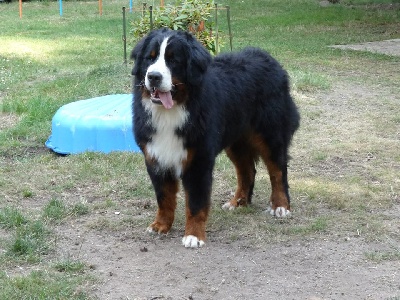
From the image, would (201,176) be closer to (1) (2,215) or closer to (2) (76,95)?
(1) (2,215)

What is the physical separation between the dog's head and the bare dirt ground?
112cm

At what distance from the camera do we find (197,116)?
523 cm

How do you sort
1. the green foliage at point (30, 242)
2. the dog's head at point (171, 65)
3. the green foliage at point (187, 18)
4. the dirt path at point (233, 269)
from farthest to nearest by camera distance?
1. the green foliage at point (187, 18)
2. the green foliage at point (30, 242)
3. the dog's head at point (171, 65)
4. the dirt path at point (233, 269)

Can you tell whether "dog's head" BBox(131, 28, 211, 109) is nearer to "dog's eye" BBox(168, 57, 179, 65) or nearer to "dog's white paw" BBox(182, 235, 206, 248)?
"dog's eye" BBox(168, 57, 179, 65)

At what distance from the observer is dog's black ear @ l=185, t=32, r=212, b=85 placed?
5.10 meters

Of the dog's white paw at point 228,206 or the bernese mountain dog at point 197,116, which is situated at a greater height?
the bernese mountain dog at point 197,116

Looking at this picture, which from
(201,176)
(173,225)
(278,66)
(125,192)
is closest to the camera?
(201,176)

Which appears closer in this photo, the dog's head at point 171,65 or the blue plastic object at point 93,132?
the dog's head at point 171,65

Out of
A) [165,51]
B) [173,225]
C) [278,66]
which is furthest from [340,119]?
[165,51]

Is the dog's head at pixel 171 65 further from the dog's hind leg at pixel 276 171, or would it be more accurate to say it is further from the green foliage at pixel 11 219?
the green foliage at pixel 11 219

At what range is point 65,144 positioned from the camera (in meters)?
8.06

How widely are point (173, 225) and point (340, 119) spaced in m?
4.39

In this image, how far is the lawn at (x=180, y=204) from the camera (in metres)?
4.80

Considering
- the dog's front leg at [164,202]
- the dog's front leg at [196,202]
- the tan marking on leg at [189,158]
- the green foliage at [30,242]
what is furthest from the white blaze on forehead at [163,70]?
the green foliage at [30,242]
